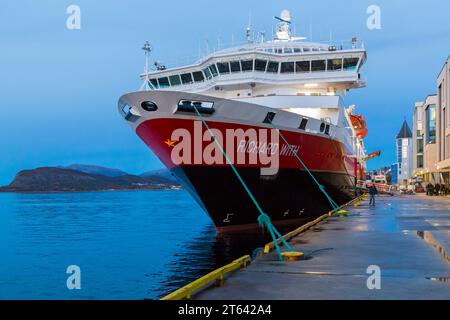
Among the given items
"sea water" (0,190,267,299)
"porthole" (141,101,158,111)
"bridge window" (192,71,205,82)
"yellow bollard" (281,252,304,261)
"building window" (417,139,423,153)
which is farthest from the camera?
"building window" (417,139,423,153)

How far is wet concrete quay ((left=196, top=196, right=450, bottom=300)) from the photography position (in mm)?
7551

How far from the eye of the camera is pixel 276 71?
88.0ft

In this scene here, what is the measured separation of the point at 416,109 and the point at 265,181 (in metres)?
93.0

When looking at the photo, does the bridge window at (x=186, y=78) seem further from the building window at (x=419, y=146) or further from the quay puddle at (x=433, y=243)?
the building window at (x=419, y=146)

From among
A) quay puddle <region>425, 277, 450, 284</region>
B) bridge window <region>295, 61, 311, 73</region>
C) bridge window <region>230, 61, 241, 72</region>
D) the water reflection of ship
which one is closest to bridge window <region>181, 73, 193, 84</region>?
bridge window <region>230, 61, 241, 72</region>

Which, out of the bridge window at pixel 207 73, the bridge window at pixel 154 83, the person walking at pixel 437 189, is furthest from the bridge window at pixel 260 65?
the person walking at pixel 437 189

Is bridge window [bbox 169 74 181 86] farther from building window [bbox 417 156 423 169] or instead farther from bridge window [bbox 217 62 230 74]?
building window [bbox 417 156 423 169]

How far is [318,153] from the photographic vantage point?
24453mm

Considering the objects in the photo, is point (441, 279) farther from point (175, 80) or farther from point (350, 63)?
point (175, 80)

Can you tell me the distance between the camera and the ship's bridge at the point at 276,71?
25984 millimetres

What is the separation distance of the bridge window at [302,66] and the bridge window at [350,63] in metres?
2.09

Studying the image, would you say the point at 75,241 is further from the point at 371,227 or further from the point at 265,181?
the point at 371,227

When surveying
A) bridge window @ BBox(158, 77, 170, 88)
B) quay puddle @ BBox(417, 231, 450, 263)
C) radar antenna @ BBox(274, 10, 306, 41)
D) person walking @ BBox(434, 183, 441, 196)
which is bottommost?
person walking @ BBox(434, 183, 441, 196)
